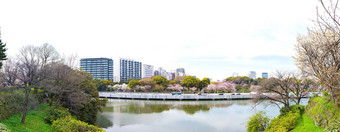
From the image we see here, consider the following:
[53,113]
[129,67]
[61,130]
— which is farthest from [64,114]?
[129,67]

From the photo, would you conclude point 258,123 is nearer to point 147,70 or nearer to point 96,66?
point 96,66

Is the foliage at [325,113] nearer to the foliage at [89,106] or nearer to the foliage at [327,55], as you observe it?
the foliage at [327,55]

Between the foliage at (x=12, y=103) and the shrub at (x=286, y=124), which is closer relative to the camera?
the foliage at (x=12, y=103)

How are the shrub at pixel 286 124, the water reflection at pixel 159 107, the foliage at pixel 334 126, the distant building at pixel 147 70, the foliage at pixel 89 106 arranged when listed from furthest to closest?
the distant building at pixel 147 70
the water reflection at pixel 159 107
the foliage at pixel 89 106
the shrub at pixel 286 124
the foliage at pixel 334 126

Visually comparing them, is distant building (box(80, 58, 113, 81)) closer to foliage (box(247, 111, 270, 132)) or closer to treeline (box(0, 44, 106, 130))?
treeline (box(0, 44, 106, 130))

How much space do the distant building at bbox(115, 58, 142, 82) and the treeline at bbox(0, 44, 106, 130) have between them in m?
64.2

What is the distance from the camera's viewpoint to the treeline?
9.65 m

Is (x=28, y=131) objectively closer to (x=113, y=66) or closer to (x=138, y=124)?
(x=138, y=124)

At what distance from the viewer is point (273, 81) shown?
13945 millimetres

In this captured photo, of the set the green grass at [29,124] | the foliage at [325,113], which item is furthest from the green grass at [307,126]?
the green grass at [29,124]

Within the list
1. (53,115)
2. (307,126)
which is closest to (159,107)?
(53,115)

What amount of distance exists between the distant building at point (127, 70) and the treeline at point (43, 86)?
64.2m

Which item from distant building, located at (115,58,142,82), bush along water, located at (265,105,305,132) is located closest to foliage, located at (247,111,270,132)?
bush along water, located at (265,105,305,132)

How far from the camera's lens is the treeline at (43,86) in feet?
31.7
